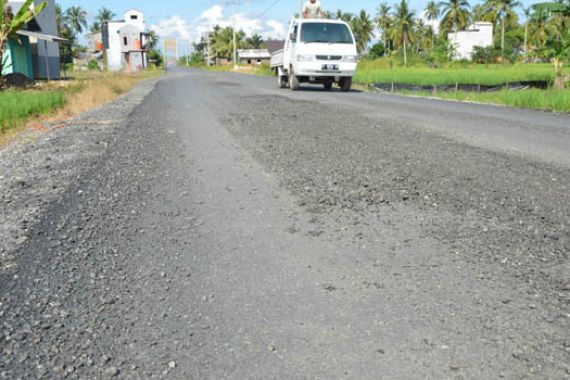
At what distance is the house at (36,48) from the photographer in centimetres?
2954

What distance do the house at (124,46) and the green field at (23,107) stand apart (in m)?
74.4

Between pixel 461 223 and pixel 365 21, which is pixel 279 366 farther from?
pixel 365 21

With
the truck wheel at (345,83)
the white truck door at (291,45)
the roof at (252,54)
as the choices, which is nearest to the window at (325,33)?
the white truck door at (291,45)

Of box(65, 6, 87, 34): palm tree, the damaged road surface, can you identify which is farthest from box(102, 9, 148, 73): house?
the damaged road surface

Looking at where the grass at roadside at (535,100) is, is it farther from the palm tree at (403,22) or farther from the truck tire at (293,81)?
the palm tree at (403,22)

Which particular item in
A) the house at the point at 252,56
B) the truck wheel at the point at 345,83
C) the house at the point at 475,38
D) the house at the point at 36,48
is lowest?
the truck wheel at the point at 345,83

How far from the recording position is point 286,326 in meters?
2.42

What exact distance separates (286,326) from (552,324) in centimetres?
117

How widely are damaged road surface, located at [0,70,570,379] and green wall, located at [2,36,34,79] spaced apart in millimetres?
→ 26115

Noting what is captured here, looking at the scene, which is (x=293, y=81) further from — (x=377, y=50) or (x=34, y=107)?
(x=377, y=50)

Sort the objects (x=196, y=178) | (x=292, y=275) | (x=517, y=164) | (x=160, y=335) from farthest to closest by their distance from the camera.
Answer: (x=517, y=164) < (x=196, y=178) < (x=292, y=275) < (x=160, y=335)

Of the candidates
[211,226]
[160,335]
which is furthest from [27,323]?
[211,226]

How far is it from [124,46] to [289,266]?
94192 millimetres

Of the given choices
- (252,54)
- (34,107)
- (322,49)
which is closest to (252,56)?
(252,54)
